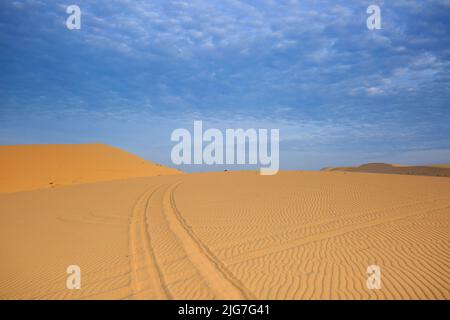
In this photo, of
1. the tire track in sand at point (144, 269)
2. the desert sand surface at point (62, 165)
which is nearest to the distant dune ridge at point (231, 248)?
the tire track in sand at point (144, 269)

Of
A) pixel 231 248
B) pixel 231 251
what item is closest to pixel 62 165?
pixel 231 248

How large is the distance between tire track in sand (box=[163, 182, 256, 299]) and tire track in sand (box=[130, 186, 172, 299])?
872 millimetres

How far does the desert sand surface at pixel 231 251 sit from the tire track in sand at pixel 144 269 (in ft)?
0.07

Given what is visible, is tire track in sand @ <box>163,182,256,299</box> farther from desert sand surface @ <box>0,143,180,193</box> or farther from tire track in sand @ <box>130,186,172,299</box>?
desert sand surface @ <box>0,143,180,193</box>

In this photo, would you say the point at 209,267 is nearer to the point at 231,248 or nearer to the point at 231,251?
the point at 231,251

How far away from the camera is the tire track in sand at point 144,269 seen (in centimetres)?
535

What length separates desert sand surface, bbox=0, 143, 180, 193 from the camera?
38.4 metres

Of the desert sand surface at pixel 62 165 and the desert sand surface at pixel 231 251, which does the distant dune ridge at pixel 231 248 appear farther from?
the desert sand surface at pixel 62 165

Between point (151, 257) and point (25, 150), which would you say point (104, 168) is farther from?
point (151, 257)

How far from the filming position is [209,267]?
6.58 m

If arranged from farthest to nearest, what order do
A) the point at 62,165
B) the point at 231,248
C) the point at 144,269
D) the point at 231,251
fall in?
1. the point at 62,165
2. the point at 231,248
3. the point at 231,251
4. the point at 144,269

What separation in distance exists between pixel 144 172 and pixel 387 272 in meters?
53.6

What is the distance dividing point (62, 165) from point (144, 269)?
49.3m

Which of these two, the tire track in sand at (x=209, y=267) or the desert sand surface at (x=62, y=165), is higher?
the desert sand surface at (x=62, y=165)
